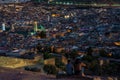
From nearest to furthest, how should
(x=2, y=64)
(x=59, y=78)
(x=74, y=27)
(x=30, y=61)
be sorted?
(x=59, y=78) < (x=2, y=64) < (x=30, y=61) < (x=74, y=27)

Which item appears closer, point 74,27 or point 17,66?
point 17,66

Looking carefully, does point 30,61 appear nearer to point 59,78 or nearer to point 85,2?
point 59,78

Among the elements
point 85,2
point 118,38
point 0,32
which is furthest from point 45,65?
point 85,2

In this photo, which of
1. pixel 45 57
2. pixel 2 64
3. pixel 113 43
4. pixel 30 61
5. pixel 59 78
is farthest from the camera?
pixel 113 43

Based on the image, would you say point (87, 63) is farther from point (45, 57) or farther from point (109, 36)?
point (109, 36)

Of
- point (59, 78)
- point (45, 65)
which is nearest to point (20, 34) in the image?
point (45, 65)

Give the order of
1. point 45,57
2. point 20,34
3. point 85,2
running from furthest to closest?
point 85,2
point 20,34
point 45,57

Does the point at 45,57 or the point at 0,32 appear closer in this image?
the point at 45,57

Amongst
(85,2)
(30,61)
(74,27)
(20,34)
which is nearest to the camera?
(30,61)

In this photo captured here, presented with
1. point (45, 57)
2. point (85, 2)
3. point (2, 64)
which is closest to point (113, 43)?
point (45, 57)
